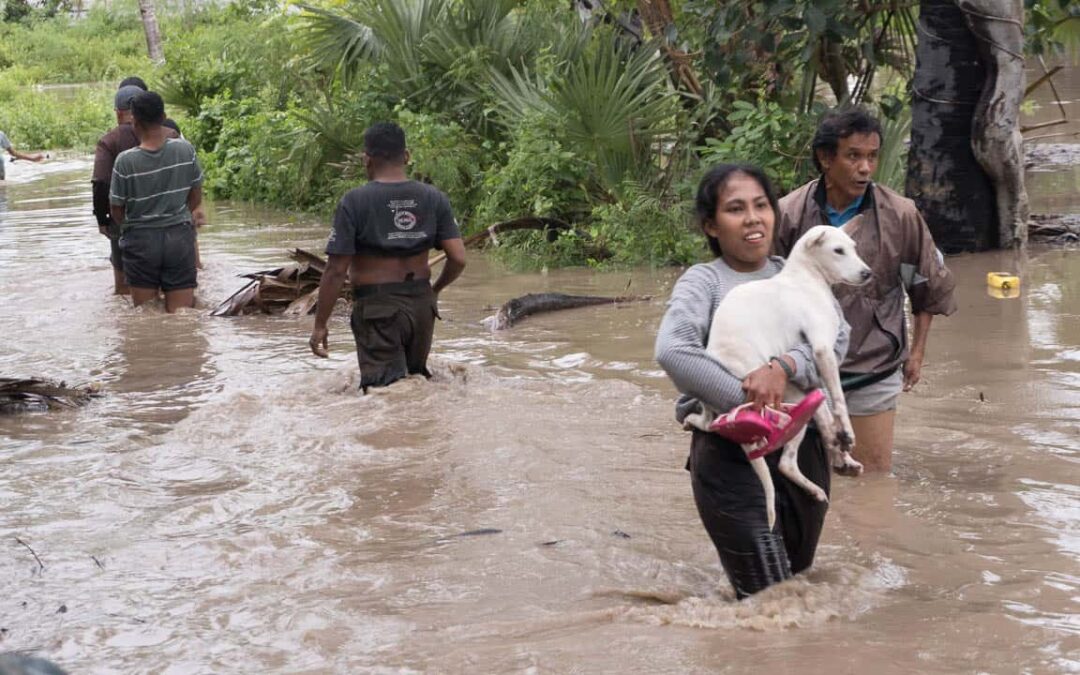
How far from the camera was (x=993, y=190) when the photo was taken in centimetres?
1067

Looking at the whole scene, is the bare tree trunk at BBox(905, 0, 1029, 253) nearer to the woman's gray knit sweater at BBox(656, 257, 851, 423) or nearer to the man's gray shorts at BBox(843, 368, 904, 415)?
the man's gray shorts at BBox(843, 368, 904, 415)

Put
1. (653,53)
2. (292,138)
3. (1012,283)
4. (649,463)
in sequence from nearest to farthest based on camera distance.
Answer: (649,463) < (1012,283) < (653,53) < (292,138)

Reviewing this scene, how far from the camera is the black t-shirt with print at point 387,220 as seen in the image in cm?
668

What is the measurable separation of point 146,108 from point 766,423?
6499 mm

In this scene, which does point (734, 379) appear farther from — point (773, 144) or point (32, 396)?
point (773, 144)

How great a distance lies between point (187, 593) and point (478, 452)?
6.69 feet

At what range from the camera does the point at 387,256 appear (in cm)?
683

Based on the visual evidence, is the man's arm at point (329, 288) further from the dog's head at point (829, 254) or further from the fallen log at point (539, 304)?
the dog's head at point (829, 254)

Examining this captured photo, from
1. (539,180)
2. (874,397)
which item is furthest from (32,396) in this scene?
(539,180)

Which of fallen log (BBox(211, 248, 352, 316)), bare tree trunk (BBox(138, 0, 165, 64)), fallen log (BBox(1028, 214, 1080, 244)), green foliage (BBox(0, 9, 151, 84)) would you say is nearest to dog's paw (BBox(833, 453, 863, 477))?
fallen log (BBox(211, 248, 352, 316))

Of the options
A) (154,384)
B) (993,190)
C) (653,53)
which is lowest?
(154,384)

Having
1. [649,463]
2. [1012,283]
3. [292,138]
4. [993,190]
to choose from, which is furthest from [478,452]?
[292,138]

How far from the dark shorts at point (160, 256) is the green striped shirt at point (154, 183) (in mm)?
75

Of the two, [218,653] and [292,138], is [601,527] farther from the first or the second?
[292,138]
